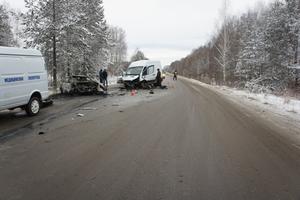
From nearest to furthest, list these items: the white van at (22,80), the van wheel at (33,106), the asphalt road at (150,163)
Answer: the asphalt road at (150,163) < the white van at (22,80) < the van wheel at (33,106)

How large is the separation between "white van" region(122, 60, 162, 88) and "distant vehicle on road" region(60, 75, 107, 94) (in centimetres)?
594

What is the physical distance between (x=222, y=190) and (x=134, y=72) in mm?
25833

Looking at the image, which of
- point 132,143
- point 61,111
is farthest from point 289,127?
point 61,111

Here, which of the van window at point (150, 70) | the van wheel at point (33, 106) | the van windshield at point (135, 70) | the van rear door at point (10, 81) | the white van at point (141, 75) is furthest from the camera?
the van window at point (150, 70)

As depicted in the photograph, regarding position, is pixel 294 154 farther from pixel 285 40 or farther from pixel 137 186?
pixel 285 40

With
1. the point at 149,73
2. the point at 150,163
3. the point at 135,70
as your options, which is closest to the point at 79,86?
the point at 135,70

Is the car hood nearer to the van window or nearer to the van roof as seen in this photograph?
the van window

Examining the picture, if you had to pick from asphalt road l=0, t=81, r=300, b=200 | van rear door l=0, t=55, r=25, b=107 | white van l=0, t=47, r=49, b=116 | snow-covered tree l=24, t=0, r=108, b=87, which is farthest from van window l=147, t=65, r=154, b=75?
asphalt road l=0, t=81, r=300, b=200

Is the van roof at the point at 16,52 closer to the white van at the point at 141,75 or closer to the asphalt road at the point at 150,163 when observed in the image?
the asphalt road at the point at 150,163

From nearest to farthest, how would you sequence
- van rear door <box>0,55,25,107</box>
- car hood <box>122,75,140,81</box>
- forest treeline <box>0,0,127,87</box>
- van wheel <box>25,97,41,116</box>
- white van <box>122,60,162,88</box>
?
van rear door <box>0,55,25,107</box> < van wheel <box>25,97,41,116</box> < forest treeline <box>0,0,127,87</box> < car hood <box>122,75,140,81</box> < white van <box>122,60,162,88</box>

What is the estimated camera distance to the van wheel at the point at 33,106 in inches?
486

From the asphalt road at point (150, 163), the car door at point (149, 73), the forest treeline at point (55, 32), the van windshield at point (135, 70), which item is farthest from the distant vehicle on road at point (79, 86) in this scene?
the asphalt road at point (150, 163)

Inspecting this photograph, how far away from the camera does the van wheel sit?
1234 centimetres

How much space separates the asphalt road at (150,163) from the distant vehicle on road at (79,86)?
12.4m
